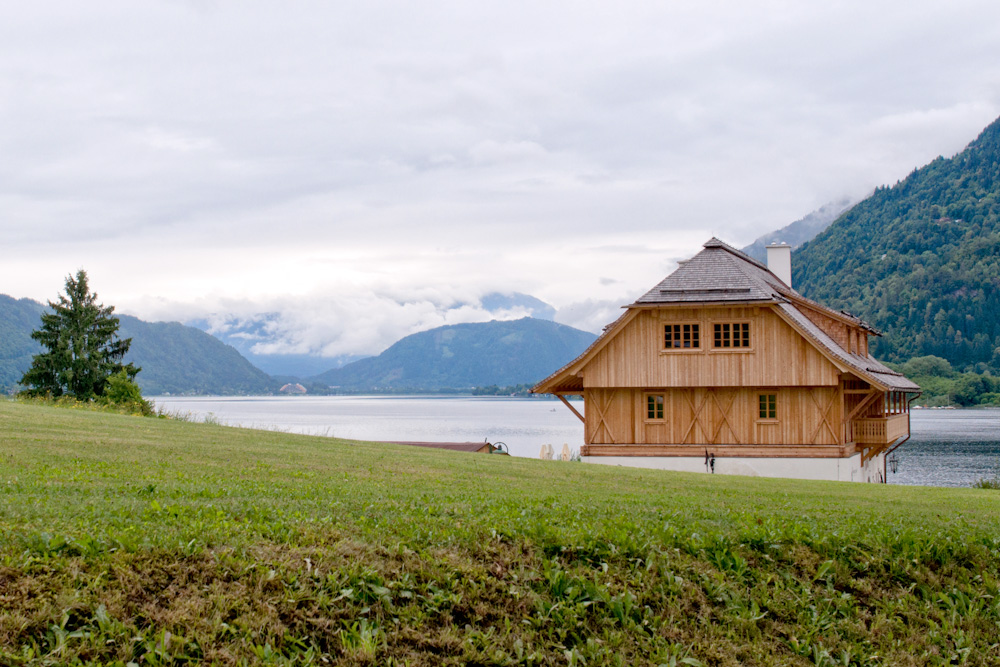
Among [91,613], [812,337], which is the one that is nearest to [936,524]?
[91,613]

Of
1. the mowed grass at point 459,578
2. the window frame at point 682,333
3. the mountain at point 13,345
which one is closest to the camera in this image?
the mowed grass at point 459,578

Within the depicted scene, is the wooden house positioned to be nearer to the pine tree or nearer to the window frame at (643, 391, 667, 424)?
the window frame at (643, 391, 667, 424)

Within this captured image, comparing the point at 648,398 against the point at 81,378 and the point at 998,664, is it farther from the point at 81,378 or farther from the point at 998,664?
the point at 81,378

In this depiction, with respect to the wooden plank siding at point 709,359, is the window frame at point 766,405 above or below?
below

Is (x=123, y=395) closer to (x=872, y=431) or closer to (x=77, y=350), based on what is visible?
(x=77, y=350)

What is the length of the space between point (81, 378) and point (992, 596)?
53612 millimetres

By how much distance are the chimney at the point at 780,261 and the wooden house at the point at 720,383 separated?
881 centimetres

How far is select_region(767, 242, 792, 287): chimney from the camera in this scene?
142ft

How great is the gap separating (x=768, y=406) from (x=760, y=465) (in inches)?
89.7

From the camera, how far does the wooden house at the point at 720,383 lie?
3209 cm

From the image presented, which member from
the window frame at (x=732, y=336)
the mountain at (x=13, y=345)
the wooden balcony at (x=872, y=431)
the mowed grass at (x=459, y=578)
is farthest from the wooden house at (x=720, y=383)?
the mountain at (x=13, y=345)

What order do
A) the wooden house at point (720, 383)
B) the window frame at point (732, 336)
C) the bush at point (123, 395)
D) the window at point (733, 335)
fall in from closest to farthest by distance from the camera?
the wooden house at point (720, 383) < the window frame at point (732, 336) < the window at point (733, 335) < the bush at point (123, 395)

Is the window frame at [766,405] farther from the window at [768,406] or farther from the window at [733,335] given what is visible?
the window at [733,335]

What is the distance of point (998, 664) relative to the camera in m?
8.23
